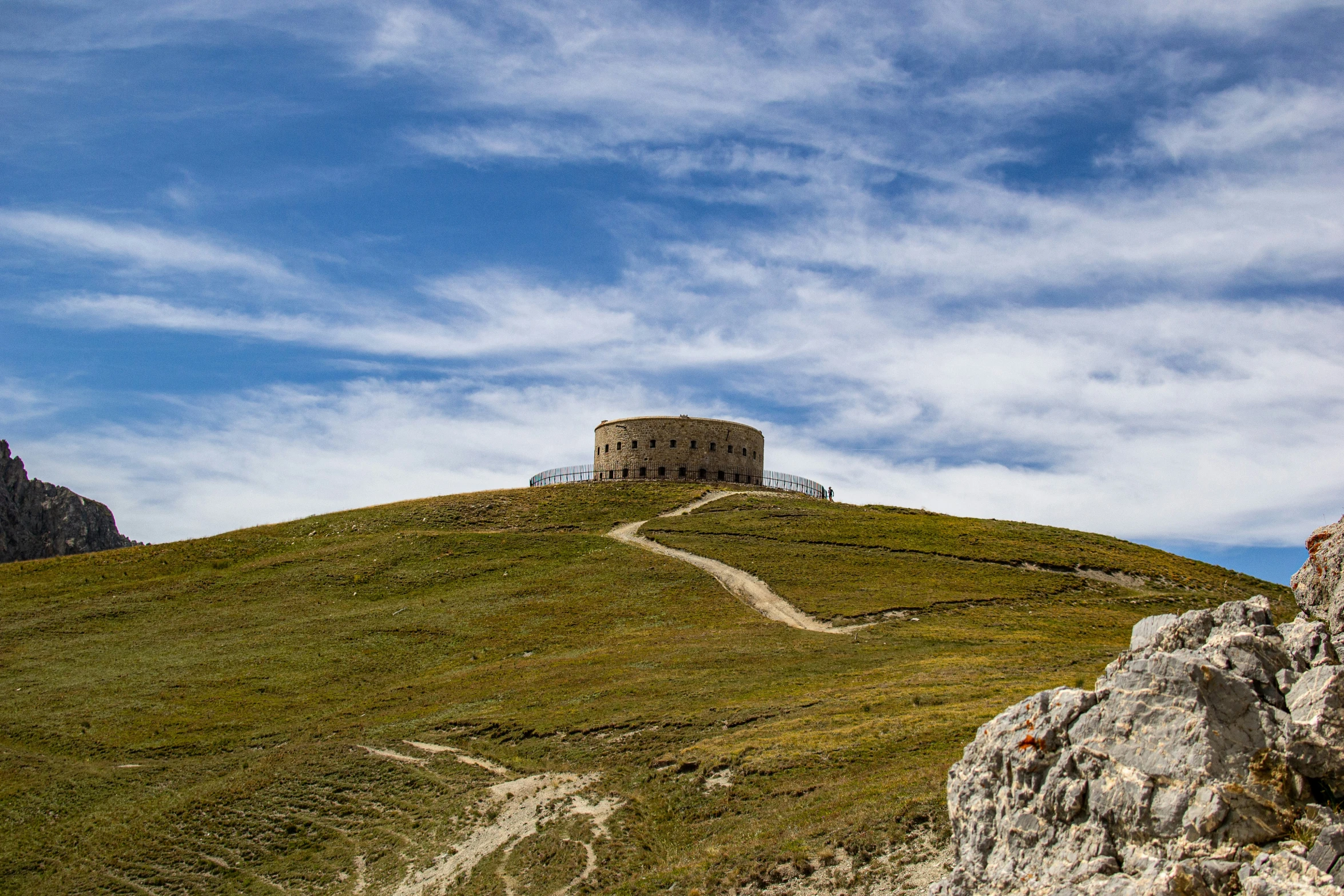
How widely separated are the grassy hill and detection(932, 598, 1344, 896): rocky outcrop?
6.38m

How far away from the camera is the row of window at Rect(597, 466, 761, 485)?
98.1 m

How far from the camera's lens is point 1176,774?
11.3 metres

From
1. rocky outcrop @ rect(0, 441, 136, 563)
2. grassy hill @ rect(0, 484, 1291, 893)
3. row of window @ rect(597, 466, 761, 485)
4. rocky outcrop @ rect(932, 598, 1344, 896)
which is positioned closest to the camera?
rocky outcrop @ rect(932, 598, 1344, 896)

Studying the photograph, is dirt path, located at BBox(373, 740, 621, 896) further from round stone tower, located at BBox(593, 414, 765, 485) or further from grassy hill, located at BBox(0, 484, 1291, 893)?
round stone tower, located at BBox(593, 414, 765, 485)

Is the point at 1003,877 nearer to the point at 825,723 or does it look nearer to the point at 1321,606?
the point at 1321,606

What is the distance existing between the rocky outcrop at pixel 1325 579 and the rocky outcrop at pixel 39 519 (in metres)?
132

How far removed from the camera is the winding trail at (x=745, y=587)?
161 feet

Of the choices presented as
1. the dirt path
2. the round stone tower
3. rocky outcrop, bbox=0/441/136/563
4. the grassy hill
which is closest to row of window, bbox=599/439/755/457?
the round stone tower

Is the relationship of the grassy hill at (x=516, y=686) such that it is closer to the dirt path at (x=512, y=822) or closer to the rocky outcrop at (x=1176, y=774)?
the dirt path at (x=512, y=822)

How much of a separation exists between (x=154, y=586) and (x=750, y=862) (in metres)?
55.9

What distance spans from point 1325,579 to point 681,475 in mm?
85279

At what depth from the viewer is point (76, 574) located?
6669 centimetres

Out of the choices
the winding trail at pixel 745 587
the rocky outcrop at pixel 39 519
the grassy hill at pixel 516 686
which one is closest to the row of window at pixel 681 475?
the grassy hill at pixel 516 686

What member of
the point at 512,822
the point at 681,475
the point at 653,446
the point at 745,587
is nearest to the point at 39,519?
the point at 653,446
